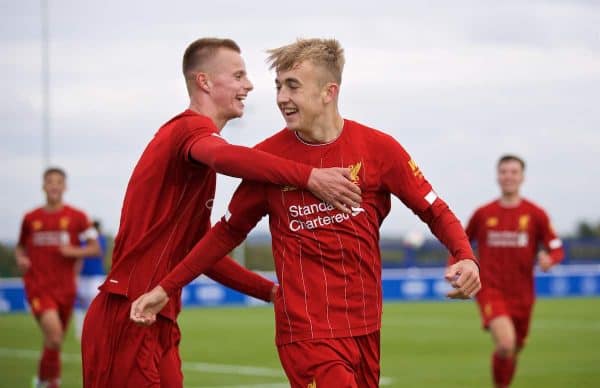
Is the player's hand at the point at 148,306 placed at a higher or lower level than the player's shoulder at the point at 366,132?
lower

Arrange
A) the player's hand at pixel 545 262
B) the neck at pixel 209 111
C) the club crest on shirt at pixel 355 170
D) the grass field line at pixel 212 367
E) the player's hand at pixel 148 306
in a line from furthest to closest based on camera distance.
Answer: the grass field line at pixel 212 367 → the player's hand at pixel 545 262 → the neck at pixel 209 111 → the club crest on shirt at pixel 355 170 → the player's hand at pixel 148 306

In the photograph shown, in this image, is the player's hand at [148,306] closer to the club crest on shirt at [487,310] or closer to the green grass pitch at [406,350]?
the club crest on shirt at [487,310]

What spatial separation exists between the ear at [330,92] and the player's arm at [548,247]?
7.13 meters

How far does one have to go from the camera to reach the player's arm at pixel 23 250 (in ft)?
48.0

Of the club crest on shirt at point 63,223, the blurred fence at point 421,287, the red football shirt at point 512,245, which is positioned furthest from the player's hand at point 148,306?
the blurred fence at point 421,287

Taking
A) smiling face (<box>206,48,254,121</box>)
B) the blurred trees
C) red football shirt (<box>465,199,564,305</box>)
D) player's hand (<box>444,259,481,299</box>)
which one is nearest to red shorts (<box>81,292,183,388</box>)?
smiling face (<box>206,48,254,121</box>)

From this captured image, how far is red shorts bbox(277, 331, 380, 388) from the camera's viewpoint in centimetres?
608

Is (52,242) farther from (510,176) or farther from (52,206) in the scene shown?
(510,176)

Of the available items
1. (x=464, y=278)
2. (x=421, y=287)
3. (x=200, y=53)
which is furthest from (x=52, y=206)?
(x=421, y=287)

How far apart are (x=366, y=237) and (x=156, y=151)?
1262 mm

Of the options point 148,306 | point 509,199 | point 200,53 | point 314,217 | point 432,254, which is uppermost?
point 200,53

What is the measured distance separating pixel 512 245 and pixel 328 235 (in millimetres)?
7945

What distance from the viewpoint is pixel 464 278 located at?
6.02 m

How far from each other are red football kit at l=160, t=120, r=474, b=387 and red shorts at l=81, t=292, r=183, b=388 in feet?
1.27
